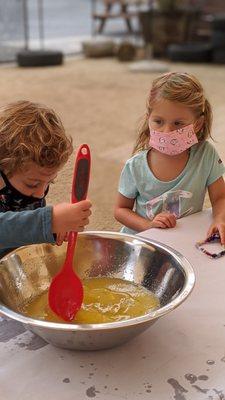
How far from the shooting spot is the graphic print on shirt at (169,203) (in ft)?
4.96

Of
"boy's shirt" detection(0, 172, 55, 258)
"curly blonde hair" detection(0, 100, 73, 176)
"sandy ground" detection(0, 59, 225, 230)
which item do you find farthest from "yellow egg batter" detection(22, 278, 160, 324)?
"sandy ground" detection(0, 59, 225, 230)

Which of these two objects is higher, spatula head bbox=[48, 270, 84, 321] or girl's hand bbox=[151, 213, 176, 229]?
spatula head bbox=[48, 270, 84, 321]

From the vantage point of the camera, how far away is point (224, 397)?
→ 2.58 feet

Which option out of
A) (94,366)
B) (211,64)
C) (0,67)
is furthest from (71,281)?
(211,64)

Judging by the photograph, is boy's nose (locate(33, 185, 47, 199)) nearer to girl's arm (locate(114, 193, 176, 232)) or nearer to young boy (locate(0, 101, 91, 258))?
young boy (locate(0, 101, 91, 258))

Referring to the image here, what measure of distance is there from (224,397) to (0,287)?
0.38 metres

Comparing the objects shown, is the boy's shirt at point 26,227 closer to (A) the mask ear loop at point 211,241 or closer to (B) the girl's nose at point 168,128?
(A) the mask ear loop at point 211,241

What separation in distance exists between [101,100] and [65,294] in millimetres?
4160

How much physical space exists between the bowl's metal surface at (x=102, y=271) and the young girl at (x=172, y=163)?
36cm

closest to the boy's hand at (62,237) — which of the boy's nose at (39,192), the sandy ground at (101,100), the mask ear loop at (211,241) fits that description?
the boy's nose at (39,192)

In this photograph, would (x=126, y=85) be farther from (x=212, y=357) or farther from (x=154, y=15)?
(x=212, y=357)

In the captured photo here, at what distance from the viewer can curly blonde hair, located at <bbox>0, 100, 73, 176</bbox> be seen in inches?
41.5

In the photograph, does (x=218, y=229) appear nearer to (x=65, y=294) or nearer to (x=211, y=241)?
(x=211, y=241)

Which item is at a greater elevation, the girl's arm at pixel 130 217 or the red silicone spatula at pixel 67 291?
the red silicone spatula at pixel 67 291
